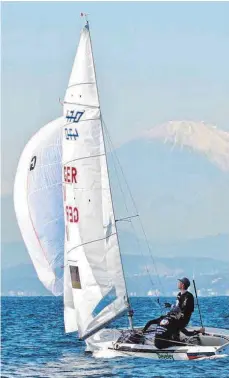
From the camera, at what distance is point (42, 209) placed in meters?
36.0

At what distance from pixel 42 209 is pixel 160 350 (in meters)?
6.32

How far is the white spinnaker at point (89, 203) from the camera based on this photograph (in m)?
33.8

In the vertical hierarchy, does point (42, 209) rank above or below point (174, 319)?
above

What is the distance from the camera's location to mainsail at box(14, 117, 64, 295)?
35.9 metres

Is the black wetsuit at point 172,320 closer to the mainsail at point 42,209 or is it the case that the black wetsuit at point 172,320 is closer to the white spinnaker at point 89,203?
the white spinnaker at point 89,203

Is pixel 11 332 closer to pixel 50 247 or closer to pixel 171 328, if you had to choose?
pixel 50 247

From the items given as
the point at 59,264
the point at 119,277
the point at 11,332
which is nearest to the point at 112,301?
the point at 119,277

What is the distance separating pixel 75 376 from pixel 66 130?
7236mm

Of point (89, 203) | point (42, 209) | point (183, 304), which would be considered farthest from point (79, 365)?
point (42, 209)

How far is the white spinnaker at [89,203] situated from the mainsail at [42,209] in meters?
2.09

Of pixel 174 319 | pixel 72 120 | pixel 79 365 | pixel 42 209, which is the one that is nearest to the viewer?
pixel 174 319

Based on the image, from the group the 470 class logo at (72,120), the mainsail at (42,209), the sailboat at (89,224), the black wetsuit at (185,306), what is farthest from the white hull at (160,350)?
the 470 class logo at (72,120)

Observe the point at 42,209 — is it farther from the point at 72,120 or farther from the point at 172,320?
the point at 172,320

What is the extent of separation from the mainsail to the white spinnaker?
6.87 feet
